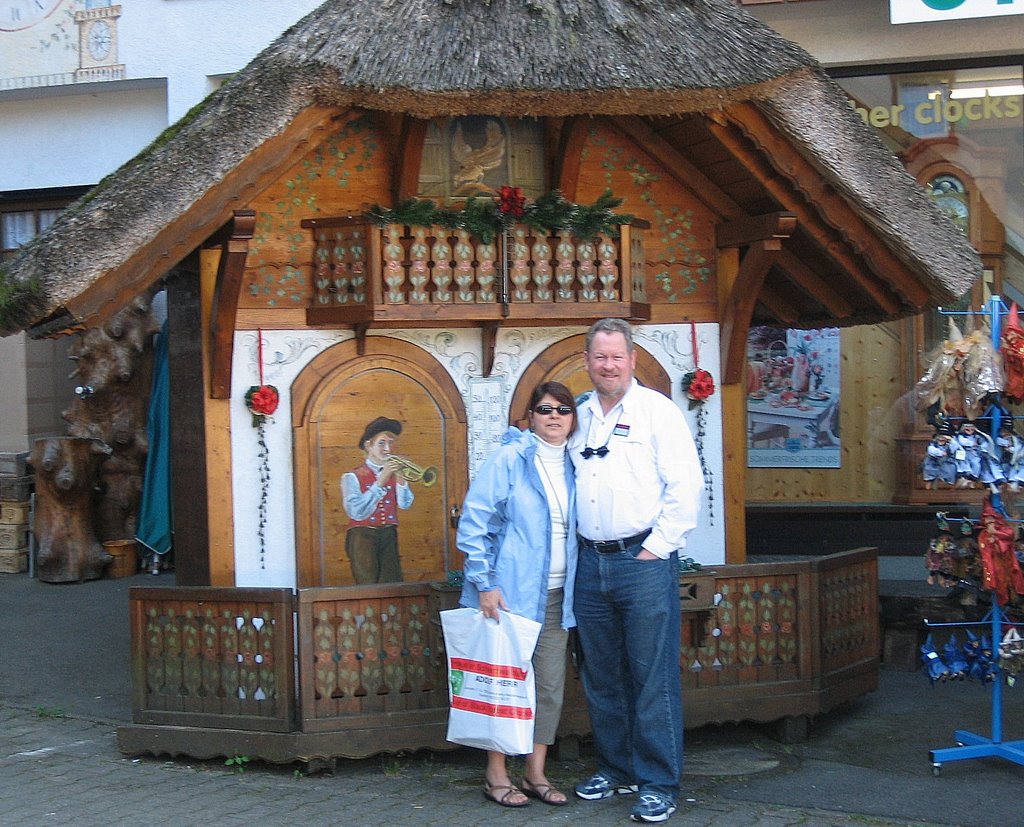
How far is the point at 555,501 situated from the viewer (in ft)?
17.5

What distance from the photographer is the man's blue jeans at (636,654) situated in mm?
5156

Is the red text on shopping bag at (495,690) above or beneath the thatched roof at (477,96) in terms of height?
beneath

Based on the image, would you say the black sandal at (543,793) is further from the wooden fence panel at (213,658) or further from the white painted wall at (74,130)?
the white painted wall at (74,130)

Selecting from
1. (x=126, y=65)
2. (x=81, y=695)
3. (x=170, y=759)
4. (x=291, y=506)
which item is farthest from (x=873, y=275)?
(x=126, y=65)

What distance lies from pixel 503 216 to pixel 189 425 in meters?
2.01

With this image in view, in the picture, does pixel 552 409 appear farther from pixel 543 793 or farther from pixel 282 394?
pixel 282 394

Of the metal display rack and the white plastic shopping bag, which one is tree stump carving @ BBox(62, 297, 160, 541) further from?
the metal display rack

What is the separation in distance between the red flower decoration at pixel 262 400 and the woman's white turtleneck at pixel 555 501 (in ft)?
6.27

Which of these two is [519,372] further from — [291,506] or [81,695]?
[81,695]

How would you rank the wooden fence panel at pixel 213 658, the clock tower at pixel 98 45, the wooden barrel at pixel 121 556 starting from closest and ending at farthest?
1. the wooden fence panel at pixel 213 658
2. the wooden barrel at pixel 121 556
3. the clock tower at pixel 98 45

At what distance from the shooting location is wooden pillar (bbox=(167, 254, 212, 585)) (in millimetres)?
6691

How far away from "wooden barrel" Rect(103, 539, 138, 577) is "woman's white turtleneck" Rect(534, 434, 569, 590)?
22.8 feet

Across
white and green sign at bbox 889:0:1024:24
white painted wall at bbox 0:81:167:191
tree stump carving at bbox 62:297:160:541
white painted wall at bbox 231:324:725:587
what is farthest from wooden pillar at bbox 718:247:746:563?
white painted wall at bbox 0:81:167:191

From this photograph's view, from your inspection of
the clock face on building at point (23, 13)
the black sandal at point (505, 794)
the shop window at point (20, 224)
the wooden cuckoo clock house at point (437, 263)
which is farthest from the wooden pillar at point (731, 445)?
the clock face on building at point (23, 13)
